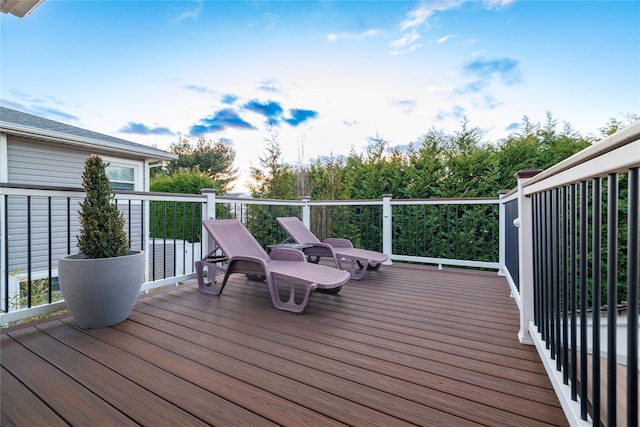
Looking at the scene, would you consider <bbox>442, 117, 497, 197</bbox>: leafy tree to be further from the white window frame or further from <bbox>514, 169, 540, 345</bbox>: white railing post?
the white window frame

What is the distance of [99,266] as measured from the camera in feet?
7.78

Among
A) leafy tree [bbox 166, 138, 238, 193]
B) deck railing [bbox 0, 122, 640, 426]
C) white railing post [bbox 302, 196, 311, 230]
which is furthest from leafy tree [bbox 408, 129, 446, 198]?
leafy tree [bbox 166, 138, 238, 193]

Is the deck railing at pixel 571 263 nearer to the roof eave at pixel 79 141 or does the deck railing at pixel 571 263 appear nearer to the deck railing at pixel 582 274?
the deck railing at pixel 582 274

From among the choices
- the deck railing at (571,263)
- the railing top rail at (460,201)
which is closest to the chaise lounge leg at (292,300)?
the deck railing at (571,263)

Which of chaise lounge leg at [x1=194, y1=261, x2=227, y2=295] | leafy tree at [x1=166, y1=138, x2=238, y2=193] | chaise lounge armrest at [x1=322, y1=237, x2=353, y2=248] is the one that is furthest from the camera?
leafy tree at [x1=166, y1=138, x2=238, y2=193]

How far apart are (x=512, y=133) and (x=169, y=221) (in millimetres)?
10744

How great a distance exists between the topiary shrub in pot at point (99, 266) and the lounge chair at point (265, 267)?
935mm

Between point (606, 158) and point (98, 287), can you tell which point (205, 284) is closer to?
point (98, 287)

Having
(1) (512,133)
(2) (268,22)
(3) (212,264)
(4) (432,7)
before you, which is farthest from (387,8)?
(3) (212,264)

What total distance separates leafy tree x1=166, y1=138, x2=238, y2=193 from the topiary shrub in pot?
18255 millimetres

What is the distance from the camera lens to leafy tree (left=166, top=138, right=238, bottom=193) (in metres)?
20.9

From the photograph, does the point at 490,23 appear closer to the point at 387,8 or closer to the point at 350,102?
the point at 387,8

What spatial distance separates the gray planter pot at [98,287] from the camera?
235 cm

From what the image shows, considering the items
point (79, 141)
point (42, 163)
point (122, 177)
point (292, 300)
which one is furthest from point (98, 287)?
point (122, 177)
